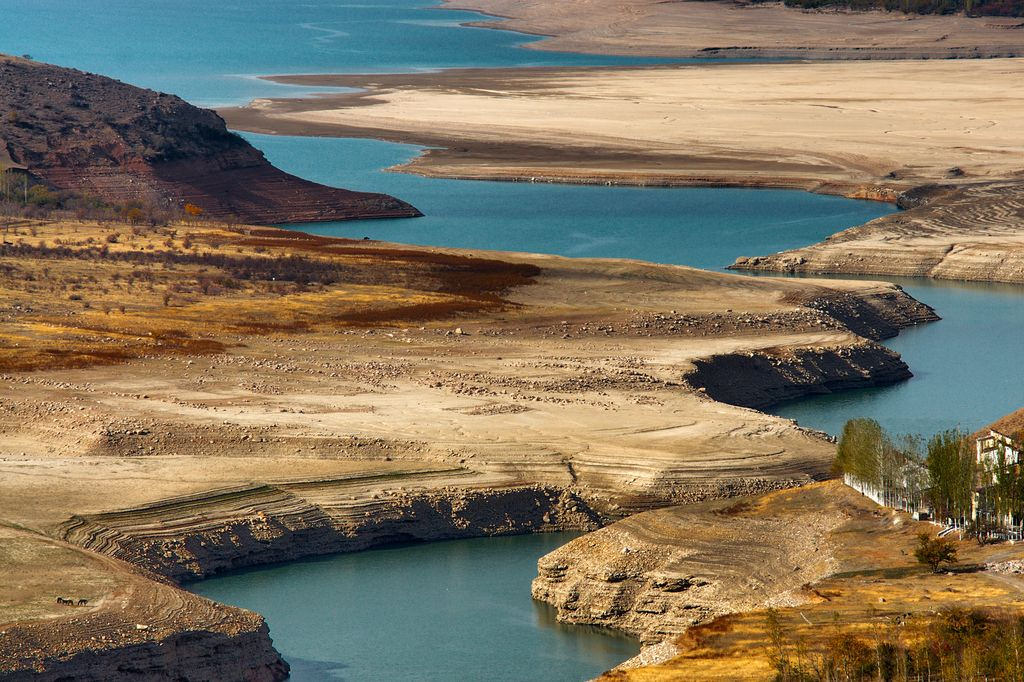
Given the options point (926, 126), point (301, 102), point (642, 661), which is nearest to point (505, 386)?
point (642, 661)

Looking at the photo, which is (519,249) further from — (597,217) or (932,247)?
(932,247)

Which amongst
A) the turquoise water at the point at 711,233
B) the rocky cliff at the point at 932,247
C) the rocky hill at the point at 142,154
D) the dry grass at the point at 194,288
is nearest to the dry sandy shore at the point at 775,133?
the rocky cliff at the point at 932,247

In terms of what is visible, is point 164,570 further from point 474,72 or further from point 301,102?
point 474,72

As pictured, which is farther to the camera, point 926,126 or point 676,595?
point 926,126

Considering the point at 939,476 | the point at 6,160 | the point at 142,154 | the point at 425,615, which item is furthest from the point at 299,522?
the point at 142,154

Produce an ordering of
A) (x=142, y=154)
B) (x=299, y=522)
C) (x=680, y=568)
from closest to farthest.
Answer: (x=680, y=568) → (x=299, y=522) → (x=142, y=154)
